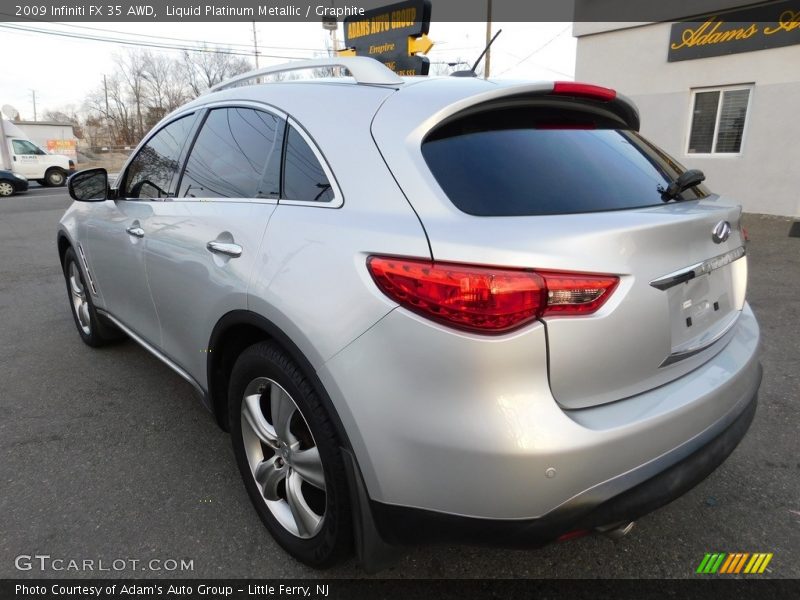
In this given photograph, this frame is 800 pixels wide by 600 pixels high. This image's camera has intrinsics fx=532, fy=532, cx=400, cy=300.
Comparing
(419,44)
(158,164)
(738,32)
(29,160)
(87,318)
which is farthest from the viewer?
(29,160)

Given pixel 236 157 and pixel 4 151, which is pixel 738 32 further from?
pixel 4 151

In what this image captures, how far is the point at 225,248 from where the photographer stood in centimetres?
207

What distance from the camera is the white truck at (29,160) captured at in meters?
21.7

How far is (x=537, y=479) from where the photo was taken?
4.48 feet

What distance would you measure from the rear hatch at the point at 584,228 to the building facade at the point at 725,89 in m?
10.4

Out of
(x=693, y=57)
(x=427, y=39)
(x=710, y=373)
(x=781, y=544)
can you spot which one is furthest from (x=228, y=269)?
(x=693, y=57)

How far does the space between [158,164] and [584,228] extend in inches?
98.4

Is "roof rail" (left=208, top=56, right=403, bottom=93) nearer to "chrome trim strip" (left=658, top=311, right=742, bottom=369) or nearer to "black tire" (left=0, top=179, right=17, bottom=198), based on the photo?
"chrome trim strip" (left=658, top=311, right=742, bottom=369)

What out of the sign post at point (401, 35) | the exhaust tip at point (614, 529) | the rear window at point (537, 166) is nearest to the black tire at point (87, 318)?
the rear window at point (537, 166)

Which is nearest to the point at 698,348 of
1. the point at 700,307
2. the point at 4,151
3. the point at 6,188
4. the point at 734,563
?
the point at 700,307

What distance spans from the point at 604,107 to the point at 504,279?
1185mm

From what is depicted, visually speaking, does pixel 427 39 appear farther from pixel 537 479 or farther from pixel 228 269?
pixel 537 479

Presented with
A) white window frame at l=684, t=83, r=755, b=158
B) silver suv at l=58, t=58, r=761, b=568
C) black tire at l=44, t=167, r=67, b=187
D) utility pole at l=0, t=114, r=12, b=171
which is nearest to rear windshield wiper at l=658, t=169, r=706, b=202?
silver suv at l=58, t=58, r=761, b=568

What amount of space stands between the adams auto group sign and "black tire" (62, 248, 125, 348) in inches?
466
